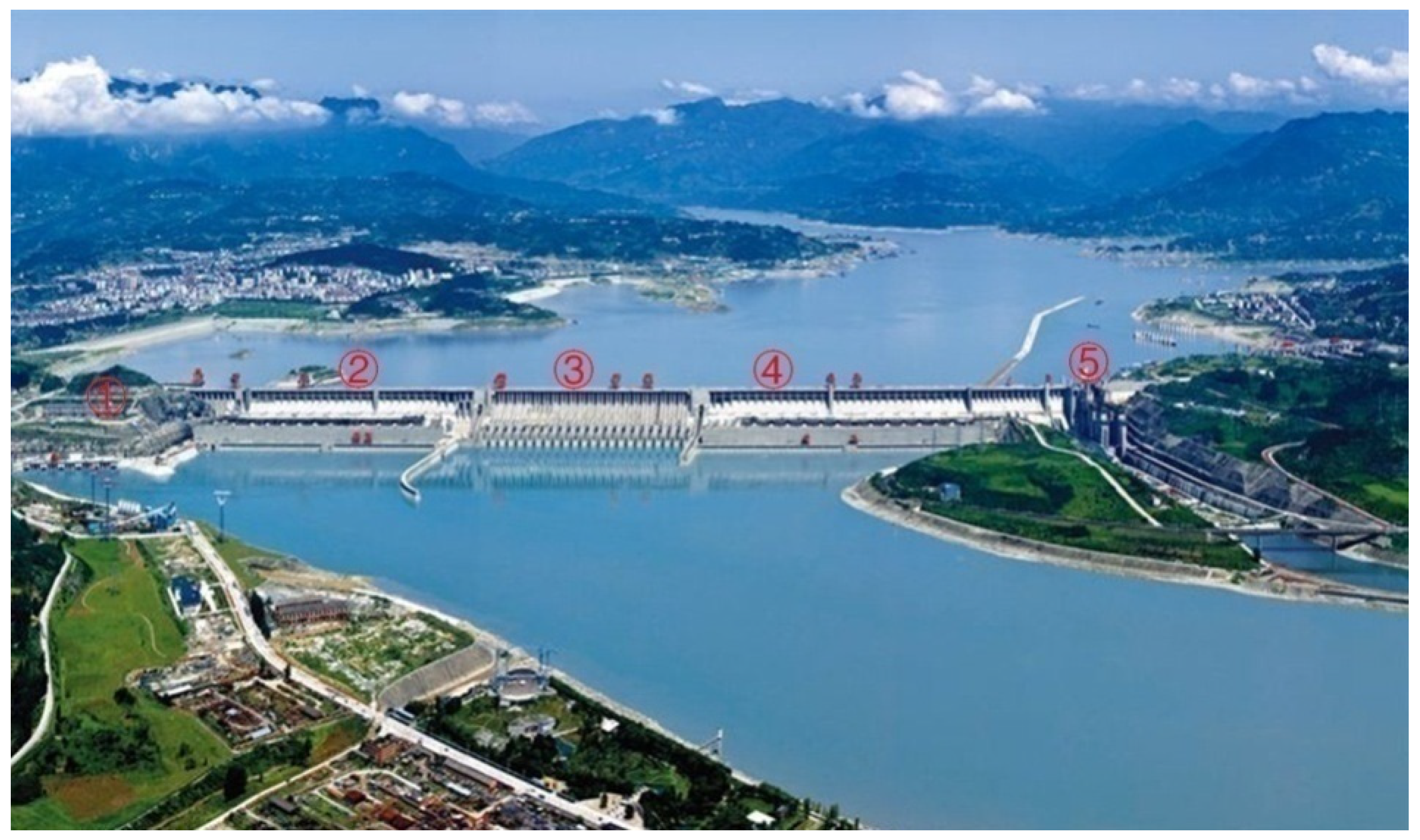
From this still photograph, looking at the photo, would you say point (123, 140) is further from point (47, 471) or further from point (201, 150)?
point (47, 471)

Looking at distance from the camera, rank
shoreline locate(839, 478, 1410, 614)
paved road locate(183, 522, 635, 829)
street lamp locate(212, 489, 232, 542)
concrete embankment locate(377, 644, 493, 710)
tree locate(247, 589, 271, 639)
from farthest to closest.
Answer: street lamp locate(212, 489, 232, 542)
shoreline locate(839, 478, 1410, 614)
tree locate(247, 589, 271, 639)
concrete embankment locate(377, 644, 493, 710)
paved road locate(183, 522, 635, 829)

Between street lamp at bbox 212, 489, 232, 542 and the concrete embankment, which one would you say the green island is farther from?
street lamp at bbox 212, 489, 232, 542

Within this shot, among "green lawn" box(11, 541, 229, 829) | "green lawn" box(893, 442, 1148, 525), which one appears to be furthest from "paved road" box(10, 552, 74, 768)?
"green lawn" box(893, 442, 1148, 525)

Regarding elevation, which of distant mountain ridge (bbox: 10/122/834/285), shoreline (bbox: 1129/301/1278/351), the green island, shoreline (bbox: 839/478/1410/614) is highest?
distant mountain ridge (bbox: 10/122/834/285)

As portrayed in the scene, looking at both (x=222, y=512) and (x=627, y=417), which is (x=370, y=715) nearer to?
(x=222, y=512)

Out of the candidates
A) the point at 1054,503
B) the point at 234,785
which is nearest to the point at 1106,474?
the point at 1054,503

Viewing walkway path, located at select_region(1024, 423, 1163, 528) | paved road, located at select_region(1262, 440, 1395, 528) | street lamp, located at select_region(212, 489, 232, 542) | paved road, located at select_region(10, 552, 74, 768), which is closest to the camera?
paved road, located at select_region(10, 552, 74, 768)

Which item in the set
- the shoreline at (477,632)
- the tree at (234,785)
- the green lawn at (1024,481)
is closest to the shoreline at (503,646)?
the shoreline at (477,632)

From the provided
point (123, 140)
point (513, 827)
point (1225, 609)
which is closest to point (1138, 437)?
point (1225, 609)
